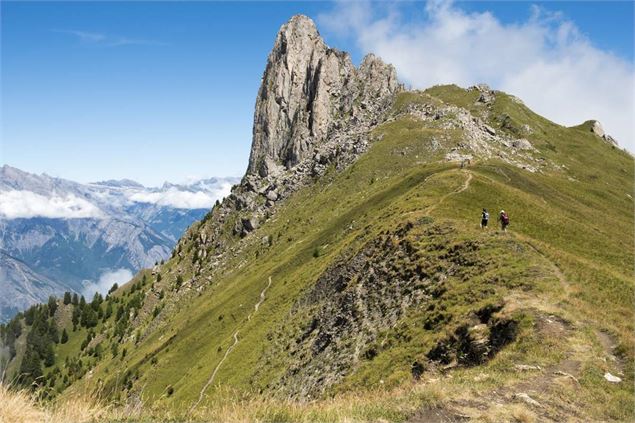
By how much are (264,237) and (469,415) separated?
135 m

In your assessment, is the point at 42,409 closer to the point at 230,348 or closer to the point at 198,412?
the point at 198,412

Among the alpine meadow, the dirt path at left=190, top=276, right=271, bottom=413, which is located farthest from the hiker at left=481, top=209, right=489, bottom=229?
the dirt path at left=190, top=276, right=271, bottom=413

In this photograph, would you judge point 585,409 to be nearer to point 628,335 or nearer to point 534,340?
point 534,340

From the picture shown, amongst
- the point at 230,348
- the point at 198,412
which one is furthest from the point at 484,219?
the point at 230,348

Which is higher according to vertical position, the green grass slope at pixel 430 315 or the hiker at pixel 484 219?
the hiker at pixel 484 219

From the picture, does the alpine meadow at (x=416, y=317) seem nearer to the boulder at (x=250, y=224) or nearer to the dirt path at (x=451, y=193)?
the dirt path at (x=451, y=193)

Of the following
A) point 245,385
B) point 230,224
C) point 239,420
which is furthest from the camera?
point 230,224

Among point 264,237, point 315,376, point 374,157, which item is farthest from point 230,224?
point 315,376

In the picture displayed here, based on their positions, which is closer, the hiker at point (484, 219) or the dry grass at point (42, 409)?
the dry grass at point (42, 409)

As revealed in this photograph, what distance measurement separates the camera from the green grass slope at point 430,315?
19938 millimetres

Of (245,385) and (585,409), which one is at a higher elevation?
(585,409)

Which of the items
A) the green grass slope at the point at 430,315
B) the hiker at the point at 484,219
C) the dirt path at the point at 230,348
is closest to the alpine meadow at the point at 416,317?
the green grass slope at the point at 430,315

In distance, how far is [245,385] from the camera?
57.9 m

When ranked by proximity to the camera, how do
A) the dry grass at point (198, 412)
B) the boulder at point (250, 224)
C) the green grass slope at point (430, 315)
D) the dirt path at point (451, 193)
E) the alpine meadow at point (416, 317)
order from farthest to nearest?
the boulder at point (250, 224) → the dirt path at point (451, 193) → the green grass slope at point (430, 315) → the alpine meadow at point (416, 317) → the dry grass at point (198, 412)
